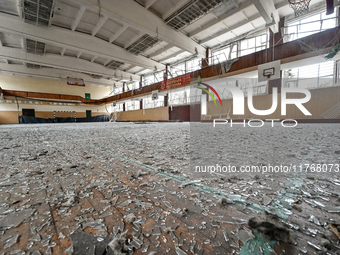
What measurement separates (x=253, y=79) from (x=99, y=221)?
32.6ft

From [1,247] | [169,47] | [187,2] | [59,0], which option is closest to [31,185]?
[1,247]

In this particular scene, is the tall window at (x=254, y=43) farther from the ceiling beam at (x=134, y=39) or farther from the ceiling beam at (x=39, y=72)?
the ceiling beam at (x=39, y=72)

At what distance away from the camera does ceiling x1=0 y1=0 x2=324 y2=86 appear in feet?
19.2

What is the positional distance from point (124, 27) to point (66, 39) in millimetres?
2834

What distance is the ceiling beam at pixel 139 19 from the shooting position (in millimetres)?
5074

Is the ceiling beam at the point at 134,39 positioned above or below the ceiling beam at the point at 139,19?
above

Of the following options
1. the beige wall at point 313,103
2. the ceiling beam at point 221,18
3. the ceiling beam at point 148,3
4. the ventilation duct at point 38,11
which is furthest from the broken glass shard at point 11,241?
the beige wall at point 313,103

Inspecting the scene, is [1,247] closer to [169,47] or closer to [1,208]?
[1,208]

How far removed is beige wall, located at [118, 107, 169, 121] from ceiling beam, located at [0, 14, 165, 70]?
448 centimetres

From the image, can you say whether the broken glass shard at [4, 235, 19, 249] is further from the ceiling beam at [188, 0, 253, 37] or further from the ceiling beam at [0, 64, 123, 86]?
the ceiling beam at [0, 64, 123, 86]

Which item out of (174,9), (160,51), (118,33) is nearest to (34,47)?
(118,33)

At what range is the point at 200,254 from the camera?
12.1 inches

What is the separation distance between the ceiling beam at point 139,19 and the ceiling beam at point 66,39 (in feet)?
11.4

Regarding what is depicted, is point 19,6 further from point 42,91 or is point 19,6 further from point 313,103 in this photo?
point 313,103
